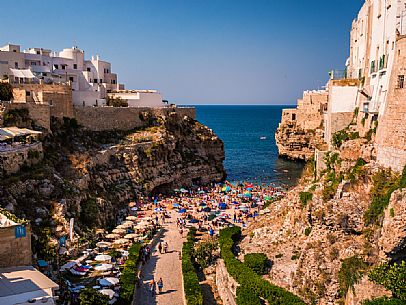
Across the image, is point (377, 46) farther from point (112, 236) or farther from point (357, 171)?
point (112, 236)

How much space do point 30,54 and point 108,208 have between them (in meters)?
28.9

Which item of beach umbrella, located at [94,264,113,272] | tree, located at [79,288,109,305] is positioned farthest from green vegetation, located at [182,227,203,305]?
beach umbrella, located at [94,264,113,272]

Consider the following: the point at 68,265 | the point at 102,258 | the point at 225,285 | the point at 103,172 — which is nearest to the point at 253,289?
the point at 225,285

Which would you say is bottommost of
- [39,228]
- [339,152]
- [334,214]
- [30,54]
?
[39,228]

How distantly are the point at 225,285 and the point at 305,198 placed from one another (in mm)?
6744

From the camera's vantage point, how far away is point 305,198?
958 inches

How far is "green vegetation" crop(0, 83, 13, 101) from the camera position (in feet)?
137

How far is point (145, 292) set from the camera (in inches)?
949

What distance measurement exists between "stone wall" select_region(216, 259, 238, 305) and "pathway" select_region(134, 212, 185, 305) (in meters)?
2.30

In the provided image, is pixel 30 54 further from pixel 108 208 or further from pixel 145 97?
pixel 108 208

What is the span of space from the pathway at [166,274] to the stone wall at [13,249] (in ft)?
22.9

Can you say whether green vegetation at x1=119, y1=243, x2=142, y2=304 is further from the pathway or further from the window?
the window

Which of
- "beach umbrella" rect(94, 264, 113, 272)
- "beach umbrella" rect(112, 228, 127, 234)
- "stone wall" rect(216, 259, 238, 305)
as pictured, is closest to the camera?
"stone wall" rect(216, 259, 238, 305)

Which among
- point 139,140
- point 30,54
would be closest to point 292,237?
point 139,140
